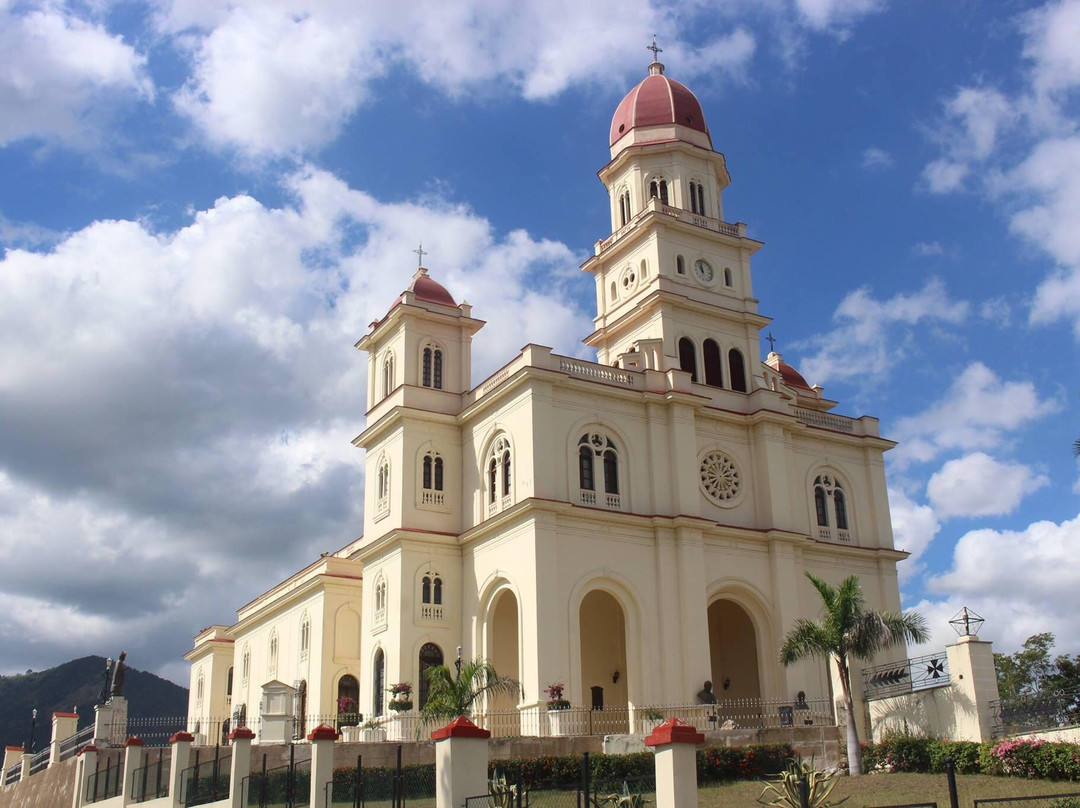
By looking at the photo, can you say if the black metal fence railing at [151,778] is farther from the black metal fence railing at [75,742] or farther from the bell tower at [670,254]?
the bell tower at [670,254]

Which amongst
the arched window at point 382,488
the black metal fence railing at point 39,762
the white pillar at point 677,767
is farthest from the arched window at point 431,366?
the white pillar at point 677,767

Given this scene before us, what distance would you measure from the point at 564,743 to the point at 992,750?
32.4ft

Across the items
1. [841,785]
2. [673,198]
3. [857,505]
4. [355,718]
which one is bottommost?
[841,785]

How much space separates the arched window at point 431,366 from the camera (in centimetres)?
3928

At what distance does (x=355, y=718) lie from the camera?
36.1m

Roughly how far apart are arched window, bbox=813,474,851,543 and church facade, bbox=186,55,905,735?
0.34 feet

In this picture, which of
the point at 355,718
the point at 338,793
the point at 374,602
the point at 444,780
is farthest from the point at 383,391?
the point at 444,780

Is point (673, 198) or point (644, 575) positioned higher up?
point (673, 198)

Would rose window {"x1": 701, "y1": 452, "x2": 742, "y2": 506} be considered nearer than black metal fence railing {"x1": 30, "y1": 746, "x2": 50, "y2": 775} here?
No

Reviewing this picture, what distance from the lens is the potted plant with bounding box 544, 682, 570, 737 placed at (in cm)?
2972

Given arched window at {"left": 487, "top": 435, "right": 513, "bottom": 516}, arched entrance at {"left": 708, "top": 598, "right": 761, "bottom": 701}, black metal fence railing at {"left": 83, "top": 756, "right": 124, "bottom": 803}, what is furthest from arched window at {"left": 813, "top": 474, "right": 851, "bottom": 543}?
black metal fence railing at {"left": 83, "top": 756, "right": 124, "bottom": 803}

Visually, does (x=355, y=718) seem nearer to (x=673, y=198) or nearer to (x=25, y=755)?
(x=25, y=755)

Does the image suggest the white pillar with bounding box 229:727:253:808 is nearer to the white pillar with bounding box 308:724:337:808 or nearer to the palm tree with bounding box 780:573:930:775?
the white pillar with bounding box 308:724:337:808

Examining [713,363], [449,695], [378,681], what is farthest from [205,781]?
[713,363]
